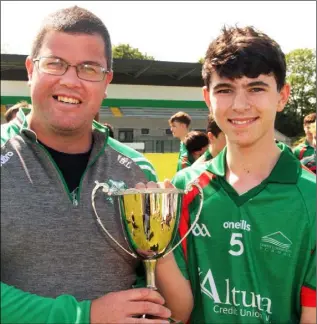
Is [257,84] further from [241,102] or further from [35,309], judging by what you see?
[35,309]

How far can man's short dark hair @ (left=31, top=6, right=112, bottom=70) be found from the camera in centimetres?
164

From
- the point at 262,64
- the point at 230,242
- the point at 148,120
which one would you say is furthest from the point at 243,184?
the point at 148,120

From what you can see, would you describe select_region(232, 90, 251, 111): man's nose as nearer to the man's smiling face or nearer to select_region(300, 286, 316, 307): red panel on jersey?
the man's smiling face

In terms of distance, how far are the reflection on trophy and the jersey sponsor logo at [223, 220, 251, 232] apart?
142 mm

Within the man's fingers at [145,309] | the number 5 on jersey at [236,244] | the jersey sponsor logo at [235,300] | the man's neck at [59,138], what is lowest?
the jersey sponsor logo at [235,300]

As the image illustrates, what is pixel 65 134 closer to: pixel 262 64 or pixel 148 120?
pixel 262 64

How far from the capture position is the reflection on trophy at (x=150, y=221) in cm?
160

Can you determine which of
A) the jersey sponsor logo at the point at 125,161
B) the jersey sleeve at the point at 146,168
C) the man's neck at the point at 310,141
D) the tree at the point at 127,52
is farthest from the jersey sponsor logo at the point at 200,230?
the tree at the point at 127,52

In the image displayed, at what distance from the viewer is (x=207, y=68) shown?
1925mm

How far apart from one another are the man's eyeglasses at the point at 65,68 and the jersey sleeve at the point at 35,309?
672 millimetres

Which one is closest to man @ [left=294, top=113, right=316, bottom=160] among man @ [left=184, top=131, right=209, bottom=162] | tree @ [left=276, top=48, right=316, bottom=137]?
man @ [left=184, top=131, right=209, bottom=162]

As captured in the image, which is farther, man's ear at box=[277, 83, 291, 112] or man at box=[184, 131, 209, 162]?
man at box=[184, 131, 209, 162]

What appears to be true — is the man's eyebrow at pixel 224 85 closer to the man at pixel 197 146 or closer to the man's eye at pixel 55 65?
the man's eye at pixel 55 65

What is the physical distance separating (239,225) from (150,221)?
1.07ft
